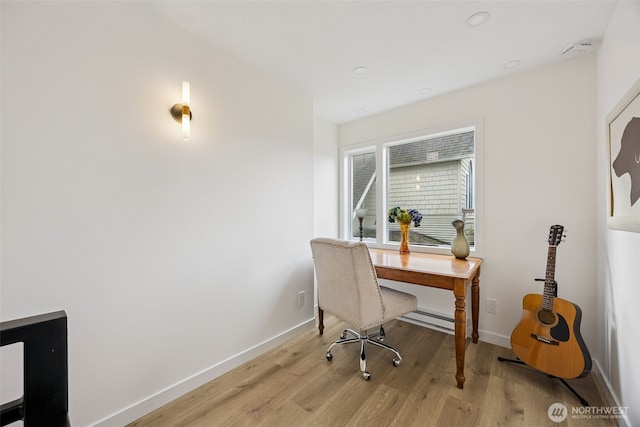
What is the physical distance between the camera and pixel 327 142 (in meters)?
3.36

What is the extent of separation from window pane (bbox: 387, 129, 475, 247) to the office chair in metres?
1.00

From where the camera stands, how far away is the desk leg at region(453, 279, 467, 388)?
5.86ft

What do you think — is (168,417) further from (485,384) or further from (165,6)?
(165,6)

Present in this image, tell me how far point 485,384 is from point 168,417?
208 cm

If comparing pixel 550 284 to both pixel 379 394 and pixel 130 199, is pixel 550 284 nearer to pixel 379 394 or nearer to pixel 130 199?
pixel 379 394

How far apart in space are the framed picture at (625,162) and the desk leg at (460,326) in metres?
0.87

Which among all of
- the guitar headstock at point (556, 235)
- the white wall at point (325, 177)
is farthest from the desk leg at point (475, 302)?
the white wall at point (325, 177)

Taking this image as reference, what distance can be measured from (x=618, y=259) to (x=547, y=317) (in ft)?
1.79

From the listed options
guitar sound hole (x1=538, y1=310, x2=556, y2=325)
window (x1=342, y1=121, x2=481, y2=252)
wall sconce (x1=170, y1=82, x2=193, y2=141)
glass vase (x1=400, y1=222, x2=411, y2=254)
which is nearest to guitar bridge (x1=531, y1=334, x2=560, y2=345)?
guitar sound hole (x1=538, y1=310, x2=556, y2=325)

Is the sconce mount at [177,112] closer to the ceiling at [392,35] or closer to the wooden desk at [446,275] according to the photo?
the ceiling at [392,35]

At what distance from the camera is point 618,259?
154 cm

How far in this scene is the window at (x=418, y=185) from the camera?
8.67 feet

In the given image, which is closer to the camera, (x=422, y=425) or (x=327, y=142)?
(x=422, y=425)

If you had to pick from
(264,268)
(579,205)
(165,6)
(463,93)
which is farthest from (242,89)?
(579,205)
